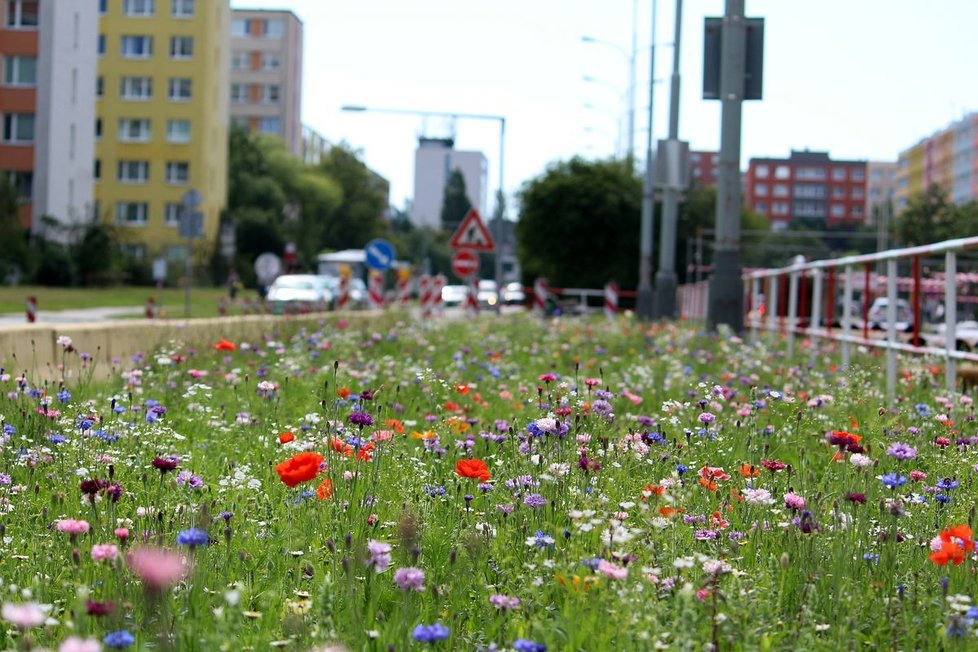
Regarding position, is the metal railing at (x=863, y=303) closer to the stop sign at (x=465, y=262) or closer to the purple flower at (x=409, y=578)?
the purple flower at (x=409, y=578)

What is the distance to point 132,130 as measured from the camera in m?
88.2

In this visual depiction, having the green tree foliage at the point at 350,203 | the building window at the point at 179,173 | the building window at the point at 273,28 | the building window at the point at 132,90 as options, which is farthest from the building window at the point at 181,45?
the building window at the point at 273,28

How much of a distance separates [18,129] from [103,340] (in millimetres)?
56780

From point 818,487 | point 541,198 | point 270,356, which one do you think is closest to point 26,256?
point 541,198

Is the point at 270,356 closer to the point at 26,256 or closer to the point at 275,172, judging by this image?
the point at 26,256

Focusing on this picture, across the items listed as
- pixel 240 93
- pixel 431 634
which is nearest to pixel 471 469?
pixel 431 634

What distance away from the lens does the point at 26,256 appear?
184 ft

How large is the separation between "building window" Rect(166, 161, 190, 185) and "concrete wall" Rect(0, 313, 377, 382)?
73.2 metres

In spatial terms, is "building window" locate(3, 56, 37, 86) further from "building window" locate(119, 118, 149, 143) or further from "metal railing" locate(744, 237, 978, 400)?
"metal railing" locate(744, 237, 978, 400)

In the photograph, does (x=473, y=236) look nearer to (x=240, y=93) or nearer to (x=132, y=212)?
(x=132, y=212)

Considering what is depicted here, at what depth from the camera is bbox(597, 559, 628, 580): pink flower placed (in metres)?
3.16

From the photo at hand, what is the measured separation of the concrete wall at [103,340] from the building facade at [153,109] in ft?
240

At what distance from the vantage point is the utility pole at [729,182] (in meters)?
17.6

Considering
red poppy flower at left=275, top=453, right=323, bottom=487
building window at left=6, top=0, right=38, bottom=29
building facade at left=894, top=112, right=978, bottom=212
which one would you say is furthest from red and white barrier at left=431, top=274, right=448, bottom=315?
building facade at left=894, top=112, right=978, bottom=212
